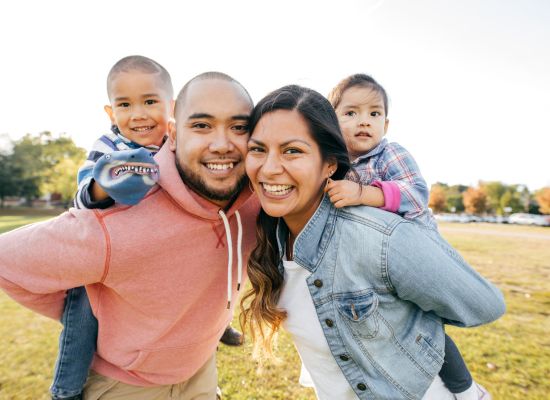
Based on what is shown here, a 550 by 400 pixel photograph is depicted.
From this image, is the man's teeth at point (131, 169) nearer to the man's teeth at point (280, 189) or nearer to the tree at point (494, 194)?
the man's teeth at point (280, 189)

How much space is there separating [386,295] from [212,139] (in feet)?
4.60

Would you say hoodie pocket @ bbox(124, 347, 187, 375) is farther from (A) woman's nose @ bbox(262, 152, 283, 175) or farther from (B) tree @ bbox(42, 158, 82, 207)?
(B) tree @ bbox(42, 158, 82, 207)

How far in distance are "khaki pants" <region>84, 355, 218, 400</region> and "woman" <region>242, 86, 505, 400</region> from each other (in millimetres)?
938

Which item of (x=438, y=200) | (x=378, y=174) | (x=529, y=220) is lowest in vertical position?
(x=438, y=200)

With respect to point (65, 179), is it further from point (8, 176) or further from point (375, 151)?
point (375, 151)

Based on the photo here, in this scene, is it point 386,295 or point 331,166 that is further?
point 331,166

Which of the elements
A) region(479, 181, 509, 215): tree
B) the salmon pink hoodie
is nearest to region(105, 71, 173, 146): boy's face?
the salmon pink hoodie

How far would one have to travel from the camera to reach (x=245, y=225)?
2482mm

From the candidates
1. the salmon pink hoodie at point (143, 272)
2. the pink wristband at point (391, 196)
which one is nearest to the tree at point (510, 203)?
the pink wristband at point (391, 196)

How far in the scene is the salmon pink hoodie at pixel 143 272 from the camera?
69.1 inches

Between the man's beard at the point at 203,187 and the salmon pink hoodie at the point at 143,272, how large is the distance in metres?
0.06

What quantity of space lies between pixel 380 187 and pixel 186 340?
1.70 meters

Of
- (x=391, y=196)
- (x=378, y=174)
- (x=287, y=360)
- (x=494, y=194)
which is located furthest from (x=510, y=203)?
(x=391, y=196)

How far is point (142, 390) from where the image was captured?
88.6 inches
